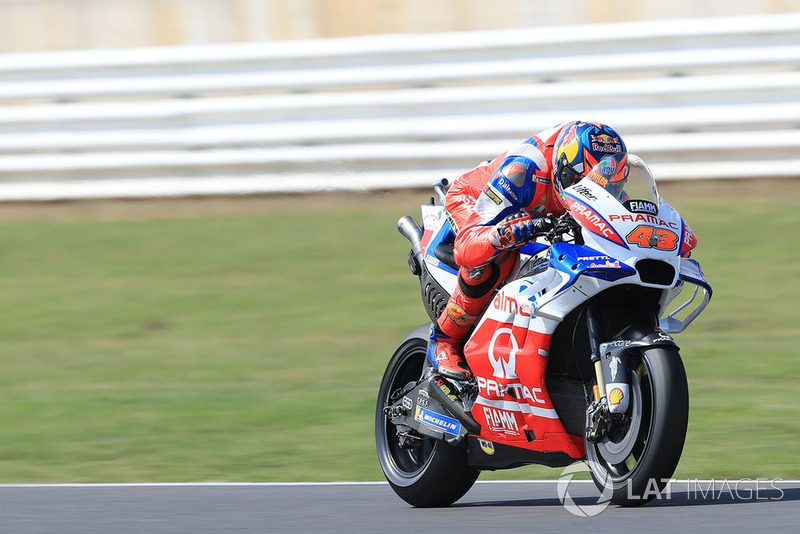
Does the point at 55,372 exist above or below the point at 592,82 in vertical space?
below

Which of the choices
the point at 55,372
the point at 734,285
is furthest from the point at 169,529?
the point at 734,285

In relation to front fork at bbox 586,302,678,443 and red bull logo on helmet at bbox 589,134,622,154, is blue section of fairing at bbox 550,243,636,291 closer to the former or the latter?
front fork at bbox 586,302,678,443

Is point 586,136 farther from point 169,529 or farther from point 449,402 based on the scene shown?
point 169,529

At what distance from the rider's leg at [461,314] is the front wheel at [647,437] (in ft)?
2.89

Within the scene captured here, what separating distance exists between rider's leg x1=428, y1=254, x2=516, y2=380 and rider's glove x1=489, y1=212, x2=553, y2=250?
0.28 metres

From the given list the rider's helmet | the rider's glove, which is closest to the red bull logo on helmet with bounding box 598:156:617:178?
the rider's helmet

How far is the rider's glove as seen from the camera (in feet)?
17.6

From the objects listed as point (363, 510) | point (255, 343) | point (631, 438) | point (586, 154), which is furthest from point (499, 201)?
point (255, 343)

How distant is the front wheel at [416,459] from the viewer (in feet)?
19.9

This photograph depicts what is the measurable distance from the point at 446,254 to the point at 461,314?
538 millimetres

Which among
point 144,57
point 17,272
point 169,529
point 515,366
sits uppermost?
point 144,57

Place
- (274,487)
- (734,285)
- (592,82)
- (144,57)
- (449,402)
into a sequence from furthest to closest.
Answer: (144,57) < (592,82) < (734,285) < (274,487) < (449,402)

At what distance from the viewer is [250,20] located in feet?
55.3

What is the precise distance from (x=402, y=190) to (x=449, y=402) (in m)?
7.85
